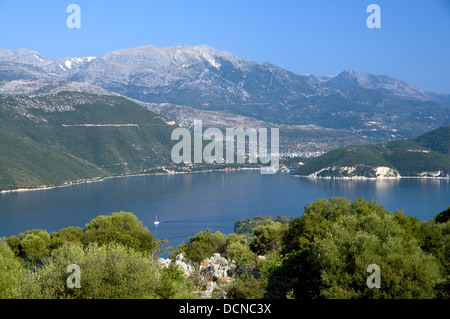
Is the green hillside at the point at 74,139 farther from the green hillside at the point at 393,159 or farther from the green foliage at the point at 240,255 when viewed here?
the green foliage at the point at 240,255

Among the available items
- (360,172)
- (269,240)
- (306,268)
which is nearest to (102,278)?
(306,268)

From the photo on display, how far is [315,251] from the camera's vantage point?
53.0ft

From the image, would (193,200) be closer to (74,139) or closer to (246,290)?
(74,139)

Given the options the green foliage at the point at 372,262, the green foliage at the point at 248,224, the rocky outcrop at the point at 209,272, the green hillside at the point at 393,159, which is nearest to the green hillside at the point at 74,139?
the green hillside at the point at 393,159

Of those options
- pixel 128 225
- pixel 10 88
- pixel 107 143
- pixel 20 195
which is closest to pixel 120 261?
pixel 128 225

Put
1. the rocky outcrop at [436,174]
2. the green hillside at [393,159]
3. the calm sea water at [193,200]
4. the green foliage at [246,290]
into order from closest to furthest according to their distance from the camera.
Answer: the green foliage at [246,290] → the calm sea water at [193,200] → the rocky outcrop at [436,174] → the green hillside at [393,159]

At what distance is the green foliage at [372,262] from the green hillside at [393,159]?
4144 inches

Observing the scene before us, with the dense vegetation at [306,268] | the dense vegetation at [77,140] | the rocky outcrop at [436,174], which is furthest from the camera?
the rocky outcrop at [436,174]

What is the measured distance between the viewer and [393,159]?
122188mm

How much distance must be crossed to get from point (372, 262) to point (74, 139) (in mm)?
123088

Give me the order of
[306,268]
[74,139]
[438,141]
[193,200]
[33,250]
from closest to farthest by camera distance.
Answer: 1. [306,268]
2. [33,250]
3. [193,200]
4. [74,139]
5. [438,141]

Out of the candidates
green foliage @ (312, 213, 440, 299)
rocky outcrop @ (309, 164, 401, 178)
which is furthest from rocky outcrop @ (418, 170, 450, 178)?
green foliage @ (312, 213, 440, 299)

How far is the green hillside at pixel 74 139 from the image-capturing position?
98438 millimetres
